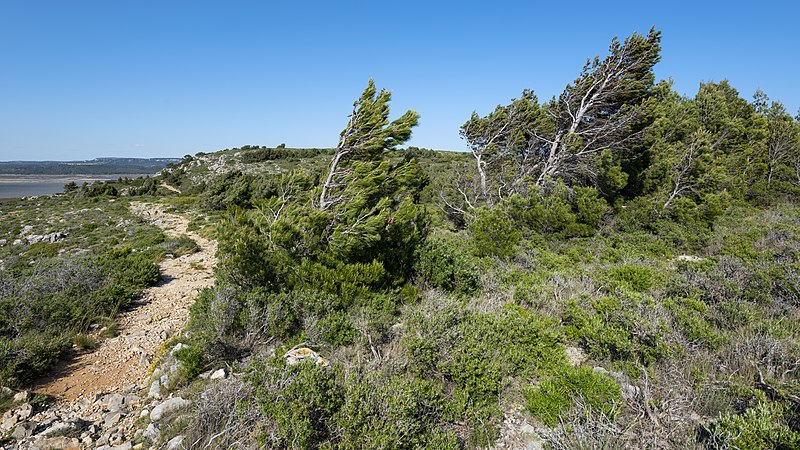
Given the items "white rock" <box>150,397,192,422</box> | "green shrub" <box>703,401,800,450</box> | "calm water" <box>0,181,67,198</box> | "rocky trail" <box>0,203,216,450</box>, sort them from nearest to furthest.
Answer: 1. "green shrub" <box>703,401,800,450</box>
2. "rocky trail" <box>0,203,216,450</box>
3. "white rock" <box>150,397,192,422</box>
4. "calm water" <box>0,181,67,198</box>

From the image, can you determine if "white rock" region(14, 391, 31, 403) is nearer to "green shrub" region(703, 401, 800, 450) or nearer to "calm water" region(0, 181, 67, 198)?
"green shrub" region(703, 401, 800, 450)

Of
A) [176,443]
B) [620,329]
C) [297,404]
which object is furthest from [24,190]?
[620,329]

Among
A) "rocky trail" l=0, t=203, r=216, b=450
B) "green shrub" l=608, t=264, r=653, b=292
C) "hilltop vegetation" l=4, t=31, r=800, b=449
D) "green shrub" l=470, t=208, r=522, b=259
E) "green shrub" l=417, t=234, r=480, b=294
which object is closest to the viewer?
"hilltop vegetation" l=4, t=31, r=800, b=449

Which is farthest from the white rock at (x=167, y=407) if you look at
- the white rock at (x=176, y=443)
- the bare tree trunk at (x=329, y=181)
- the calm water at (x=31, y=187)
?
the calm water at (x=31, y=187)

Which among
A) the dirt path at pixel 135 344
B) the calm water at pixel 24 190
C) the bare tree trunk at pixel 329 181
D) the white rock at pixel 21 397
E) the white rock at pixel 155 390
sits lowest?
the calm water at pixel 24 190

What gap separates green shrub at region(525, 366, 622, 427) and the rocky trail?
4.07m

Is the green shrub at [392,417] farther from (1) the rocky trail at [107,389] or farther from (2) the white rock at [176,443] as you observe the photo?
(1) the rocky trail at [107,389]

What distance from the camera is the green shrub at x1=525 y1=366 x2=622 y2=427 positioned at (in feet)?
10.3

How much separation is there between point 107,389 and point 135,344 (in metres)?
1.46

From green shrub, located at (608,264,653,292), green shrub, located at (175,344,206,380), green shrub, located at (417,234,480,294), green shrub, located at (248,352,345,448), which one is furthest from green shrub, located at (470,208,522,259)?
green shrub, located at (175,344,206,380)

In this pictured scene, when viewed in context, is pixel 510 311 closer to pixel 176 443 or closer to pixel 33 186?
pixel 176 443

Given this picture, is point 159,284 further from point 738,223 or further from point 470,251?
point 738,223

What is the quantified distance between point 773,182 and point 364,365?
79.0 ft

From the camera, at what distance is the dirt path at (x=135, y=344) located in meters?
4.50
